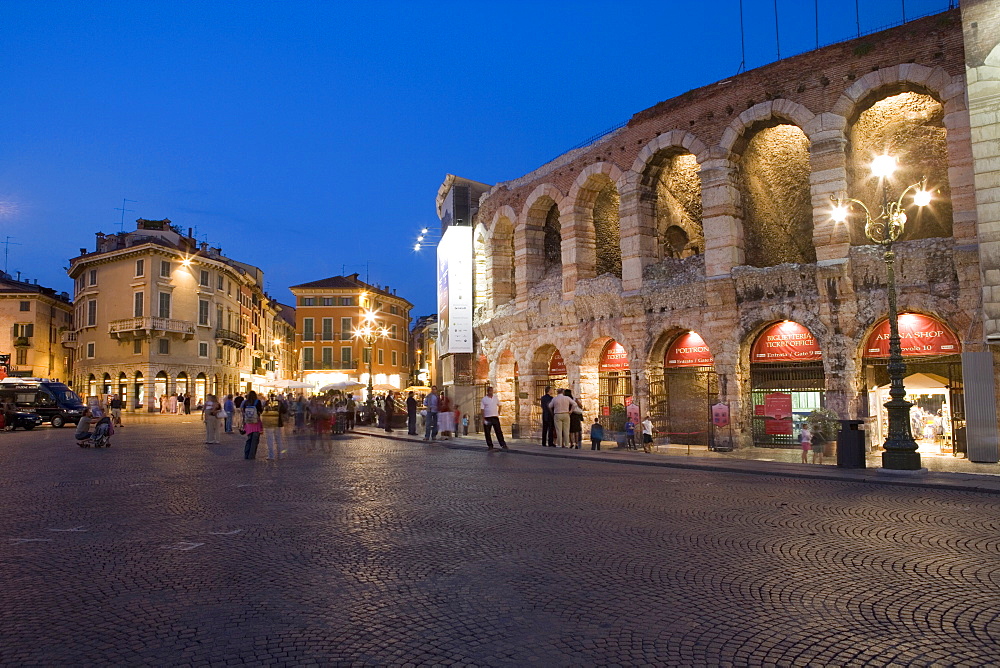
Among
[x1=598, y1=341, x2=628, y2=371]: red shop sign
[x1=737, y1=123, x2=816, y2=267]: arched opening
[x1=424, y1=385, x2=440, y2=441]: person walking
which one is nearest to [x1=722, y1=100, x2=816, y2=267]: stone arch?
[x1=737, y1=123, x2=816, y2=267]: arched opening

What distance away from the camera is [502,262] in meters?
28.8

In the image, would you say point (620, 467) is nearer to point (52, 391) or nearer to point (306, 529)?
point (306, 529)

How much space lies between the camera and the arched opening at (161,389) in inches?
2042

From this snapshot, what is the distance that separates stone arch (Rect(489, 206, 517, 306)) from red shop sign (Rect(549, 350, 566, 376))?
365 cm

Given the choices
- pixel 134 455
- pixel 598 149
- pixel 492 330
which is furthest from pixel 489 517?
pixel 492 330

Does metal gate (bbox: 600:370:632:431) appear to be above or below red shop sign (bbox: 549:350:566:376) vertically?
below

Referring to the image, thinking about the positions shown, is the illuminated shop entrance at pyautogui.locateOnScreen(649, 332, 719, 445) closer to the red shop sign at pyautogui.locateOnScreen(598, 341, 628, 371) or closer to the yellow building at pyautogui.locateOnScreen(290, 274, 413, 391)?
the red shop sign at pyautogui.locateOnScreen(598, 341, 628, 371)

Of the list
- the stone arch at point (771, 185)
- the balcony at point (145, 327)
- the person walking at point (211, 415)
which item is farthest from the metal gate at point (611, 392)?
the balcony at point (145, 327)

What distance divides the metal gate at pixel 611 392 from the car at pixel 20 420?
25025 mm

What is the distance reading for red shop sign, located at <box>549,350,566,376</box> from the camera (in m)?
25.7

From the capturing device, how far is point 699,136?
66.8 ft

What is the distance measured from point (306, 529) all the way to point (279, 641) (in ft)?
11.4

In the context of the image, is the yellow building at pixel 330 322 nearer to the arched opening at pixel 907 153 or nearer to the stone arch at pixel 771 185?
the stone arch at pixel 771 185

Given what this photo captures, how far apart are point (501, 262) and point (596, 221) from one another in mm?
4768
